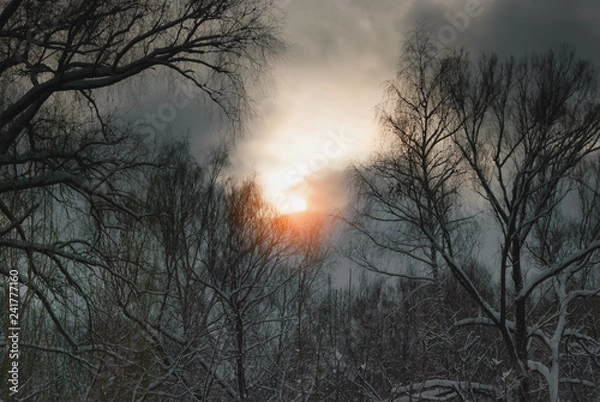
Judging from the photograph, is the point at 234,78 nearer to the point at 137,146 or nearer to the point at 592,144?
the point at 137,146

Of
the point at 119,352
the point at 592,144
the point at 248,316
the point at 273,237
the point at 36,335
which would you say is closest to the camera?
the point at 36,335

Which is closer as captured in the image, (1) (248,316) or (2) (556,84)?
(2) (556,84)

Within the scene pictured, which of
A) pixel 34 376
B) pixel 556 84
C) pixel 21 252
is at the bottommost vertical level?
pixel 34 376

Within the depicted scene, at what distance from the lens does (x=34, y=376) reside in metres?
4.25

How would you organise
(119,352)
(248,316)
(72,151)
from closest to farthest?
(119,352) → (72,151) → (248,316)

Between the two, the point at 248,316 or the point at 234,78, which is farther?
the point at 248,316

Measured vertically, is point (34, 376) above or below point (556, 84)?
below

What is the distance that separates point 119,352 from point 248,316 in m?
7.51

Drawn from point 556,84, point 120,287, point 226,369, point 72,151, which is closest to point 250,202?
point 226,369

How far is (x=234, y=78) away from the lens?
8.93 meters

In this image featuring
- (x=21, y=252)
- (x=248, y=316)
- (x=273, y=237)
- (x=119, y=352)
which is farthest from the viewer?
(x=273, y=237)

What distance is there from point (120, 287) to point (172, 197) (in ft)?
33.9

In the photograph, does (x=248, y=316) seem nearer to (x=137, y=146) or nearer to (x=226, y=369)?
(x=226, y=369)

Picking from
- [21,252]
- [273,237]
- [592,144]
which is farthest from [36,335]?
[592,144]
